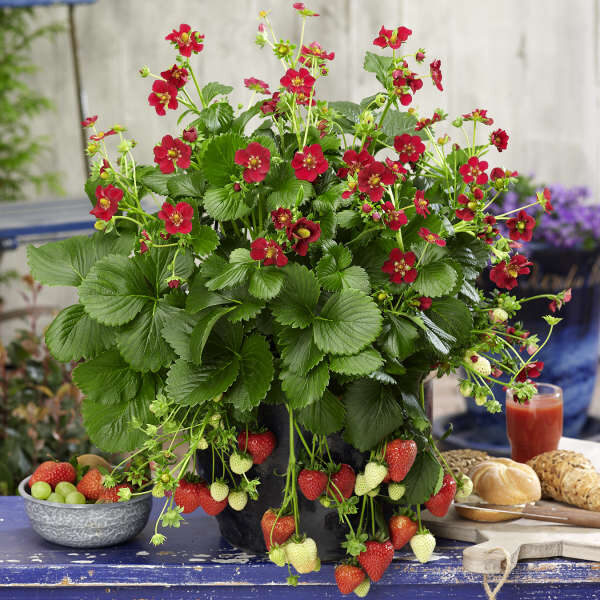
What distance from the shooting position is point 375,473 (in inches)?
31.1

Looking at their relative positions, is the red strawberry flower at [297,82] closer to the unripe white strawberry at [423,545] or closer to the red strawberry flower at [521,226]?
the red strawberry flower at [521,226]

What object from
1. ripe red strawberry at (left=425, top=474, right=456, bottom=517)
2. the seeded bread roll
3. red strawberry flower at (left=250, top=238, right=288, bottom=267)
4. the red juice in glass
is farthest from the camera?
the red juice in glass

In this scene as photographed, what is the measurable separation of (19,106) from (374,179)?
3268mm

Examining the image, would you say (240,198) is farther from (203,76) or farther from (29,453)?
(203,76)

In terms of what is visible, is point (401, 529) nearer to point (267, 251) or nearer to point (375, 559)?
point (375, 559)

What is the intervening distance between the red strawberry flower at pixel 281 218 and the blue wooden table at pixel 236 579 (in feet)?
1.21

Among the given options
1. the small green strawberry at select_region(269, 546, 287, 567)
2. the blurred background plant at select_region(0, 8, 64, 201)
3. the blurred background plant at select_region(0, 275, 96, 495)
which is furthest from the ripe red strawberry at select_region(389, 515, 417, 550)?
the blurred background plant at select_region(0, 8, 64, 201)

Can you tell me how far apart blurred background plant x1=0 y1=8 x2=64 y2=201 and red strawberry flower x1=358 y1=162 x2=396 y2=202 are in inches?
125

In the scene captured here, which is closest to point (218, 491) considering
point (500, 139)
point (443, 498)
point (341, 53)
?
point (443, 498)

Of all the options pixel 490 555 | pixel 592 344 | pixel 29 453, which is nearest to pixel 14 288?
pixel 29 453

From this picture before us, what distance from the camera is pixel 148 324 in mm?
839

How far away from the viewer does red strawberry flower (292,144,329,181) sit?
2.50 ft

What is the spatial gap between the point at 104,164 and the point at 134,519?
1.30 ft

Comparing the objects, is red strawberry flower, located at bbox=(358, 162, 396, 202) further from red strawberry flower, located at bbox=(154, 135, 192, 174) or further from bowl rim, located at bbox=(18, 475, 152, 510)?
bowl rim, located at bbox=(18, 475, 152, 510)
